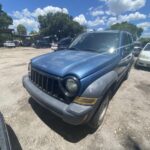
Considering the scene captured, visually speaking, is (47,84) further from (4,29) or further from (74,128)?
(4,29)

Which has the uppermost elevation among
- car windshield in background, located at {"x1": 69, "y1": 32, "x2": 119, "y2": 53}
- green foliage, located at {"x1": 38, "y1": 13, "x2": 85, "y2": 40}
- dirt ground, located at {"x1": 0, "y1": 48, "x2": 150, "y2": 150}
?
green foliage, located at {"x1": 38, "y1": 13, "x2": 85, "y2": 40}

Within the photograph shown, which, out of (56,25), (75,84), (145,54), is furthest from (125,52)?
(56,25)

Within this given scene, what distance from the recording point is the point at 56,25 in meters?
44.5

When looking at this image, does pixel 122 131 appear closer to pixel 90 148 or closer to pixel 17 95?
pixel 90 148

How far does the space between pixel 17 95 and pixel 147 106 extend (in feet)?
12.4

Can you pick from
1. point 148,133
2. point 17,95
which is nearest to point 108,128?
point 148,133

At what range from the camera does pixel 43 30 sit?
1799 inches

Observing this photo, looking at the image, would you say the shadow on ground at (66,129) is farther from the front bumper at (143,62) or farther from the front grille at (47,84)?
the front bumper at (143,62)

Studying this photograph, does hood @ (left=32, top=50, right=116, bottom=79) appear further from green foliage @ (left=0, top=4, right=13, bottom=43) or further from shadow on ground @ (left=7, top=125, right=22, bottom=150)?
green foliage @ (left=0, top=4, right=13, bottom=43)

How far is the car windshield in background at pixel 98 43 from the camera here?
13.0ft

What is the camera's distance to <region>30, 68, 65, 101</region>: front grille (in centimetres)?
285

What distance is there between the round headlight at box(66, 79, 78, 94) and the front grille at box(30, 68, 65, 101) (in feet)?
0.62

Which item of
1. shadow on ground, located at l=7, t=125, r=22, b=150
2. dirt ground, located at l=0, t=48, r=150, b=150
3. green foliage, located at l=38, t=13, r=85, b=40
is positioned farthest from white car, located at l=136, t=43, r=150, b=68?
green foliage, located at l=38, t=13, r=85, b=40

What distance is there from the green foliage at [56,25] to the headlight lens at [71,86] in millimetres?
44124
